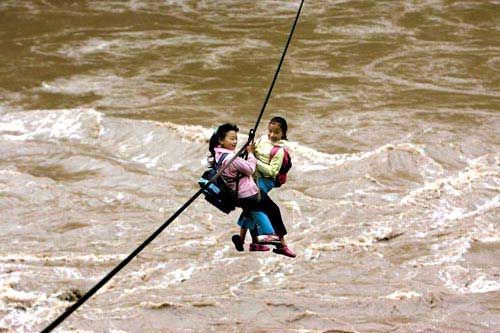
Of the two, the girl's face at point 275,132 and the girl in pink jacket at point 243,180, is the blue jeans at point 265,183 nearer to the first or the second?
the girl in pink jacket at point 243,180

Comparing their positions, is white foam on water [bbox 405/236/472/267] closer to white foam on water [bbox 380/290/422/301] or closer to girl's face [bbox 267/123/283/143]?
white foam on water [bbox 380/290/422/301]

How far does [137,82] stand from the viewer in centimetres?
1814

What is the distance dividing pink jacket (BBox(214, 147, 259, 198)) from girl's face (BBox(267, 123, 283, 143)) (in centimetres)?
12

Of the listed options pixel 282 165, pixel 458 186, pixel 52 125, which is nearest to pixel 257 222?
pixel 282 165

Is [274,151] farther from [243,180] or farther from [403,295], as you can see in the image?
[403,295]

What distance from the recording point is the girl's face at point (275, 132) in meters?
3.48

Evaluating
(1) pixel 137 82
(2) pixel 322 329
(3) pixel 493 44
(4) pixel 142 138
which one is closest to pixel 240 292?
(2) pixel 322 329

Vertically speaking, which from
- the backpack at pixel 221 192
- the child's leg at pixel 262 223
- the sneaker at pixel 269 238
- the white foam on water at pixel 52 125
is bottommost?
the white foam on water at pixel 52 125

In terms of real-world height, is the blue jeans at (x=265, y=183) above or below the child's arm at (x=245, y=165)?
below

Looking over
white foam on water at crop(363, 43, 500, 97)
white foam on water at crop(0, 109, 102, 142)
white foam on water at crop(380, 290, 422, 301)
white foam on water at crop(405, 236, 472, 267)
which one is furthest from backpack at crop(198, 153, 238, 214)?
white foam on water at crop(363, 43, 500, 97)

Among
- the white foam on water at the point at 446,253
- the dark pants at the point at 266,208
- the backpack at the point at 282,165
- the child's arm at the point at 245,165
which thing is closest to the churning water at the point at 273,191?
the white foam on water at the point at 446,253

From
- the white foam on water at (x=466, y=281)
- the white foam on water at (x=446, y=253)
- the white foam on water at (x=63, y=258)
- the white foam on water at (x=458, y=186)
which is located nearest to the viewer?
the white foam on water at (x=466, y=281)

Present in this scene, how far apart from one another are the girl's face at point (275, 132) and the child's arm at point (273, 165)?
6 centimetres

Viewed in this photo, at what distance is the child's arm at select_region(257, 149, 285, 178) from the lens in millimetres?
3486
